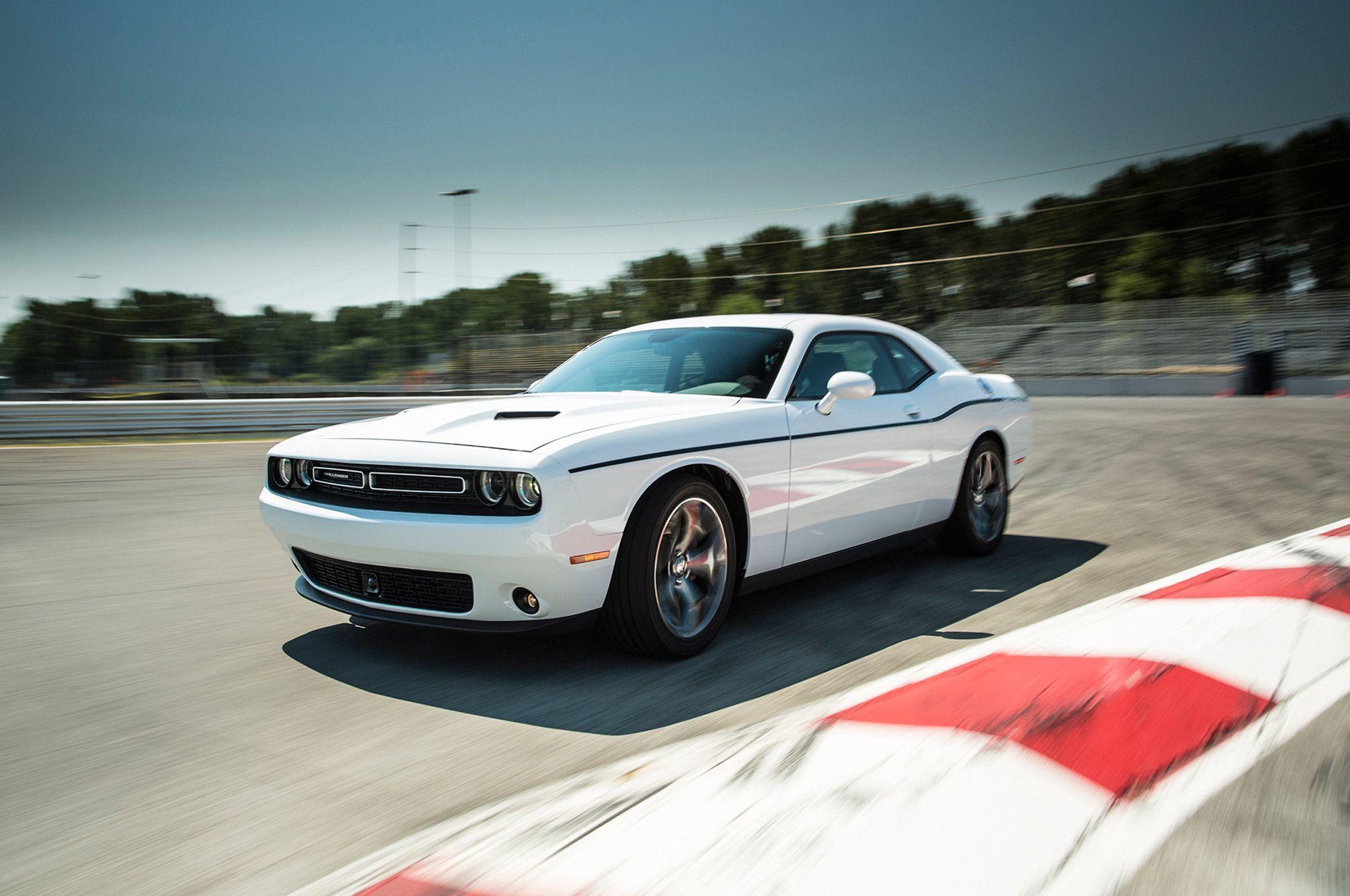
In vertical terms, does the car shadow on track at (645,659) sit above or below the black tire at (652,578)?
below

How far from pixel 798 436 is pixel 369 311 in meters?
46.9

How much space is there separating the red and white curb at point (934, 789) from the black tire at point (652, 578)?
1.01m

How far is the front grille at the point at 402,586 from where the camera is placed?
3.61 meters

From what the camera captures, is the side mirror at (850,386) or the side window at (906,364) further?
the side window at (906,364)

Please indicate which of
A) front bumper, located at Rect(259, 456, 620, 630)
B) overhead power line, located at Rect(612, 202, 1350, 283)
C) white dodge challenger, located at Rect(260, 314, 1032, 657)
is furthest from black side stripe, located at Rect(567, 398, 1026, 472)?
overhead power line, located at Rect(612, 202, 1350, 283)

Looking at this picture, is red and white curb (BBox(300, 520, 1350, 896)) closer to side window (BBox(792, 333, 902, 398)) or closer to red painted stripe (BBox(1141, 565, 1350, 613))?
red painted stripe (BBox(1141, 565, 1350, 613))

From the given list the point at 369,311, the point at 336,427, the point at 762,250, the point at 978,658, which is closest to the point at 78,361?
the point at 369,311

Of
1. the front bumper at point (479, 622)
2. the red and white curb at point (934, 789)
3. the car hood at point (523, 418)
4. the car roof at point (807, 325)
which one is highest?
the car roof at point (807, 325)

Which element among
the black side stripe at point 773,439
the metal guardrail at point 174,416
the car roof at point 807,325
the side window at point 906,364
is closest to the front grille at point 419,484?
the black side stripe at point 773,439

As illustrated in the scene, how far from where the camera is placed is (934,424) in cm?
539

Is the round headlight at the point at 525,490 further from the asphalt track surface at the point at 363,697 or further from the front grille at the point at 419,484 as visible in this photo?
the asphalt track surface at the point at 363,697

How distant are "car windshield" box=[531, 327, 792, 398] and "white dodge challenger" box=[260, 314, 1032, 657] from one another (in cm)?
1

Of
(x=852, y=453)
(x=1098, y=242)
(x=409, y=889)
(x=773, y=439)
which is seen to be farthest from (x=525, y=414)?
(x=1098, y=242)

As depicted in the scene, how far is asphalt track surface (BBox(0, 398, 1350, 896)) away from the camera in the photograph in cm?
224
